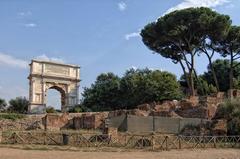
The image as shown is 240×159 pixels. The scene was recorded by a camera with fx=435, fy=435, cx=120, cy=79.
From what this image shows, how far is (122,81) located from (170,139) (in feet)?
102

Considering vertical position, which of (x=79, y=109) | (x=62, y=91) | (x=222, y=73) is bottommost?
(x=79, y=109)

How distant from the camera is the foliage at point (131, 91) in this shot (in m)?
51.4

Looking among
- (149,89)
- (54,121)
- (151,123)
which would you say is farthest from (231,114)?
(149,89)

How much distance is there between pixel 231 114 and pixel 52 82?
33.1 meters

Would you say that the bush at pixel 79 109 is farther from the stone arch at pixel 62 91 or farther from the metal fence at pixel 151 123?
the metal fence at pixel 151 123

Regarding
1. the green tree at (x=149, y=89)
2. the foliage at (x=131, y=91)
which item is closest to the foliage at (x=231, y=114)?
the green tree at (x=149, y=89)

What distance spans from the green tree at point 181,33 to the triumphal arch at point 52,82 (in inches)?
597

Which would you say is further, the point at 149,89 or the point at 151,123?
the point at 149,89

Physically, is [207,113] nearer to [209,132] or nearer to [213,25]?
[209,132]

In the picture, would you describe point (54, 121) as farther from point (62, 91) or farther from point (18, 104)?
point (18, 104)

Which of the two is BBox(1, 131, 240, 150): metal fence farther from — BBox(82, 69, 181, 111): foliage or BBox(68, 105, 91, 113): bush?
BBox(68, 105, 91, 113): bush

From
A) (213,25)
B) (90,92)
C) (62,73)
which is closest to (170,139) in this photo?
(213,25)

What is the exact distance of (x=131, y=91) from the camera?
178ft

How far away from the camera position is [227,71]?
64.4 metres
